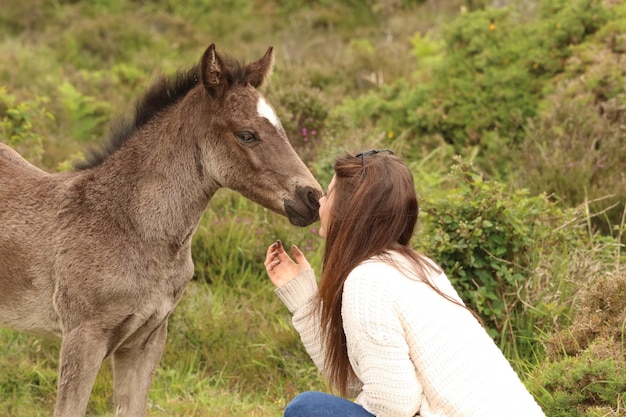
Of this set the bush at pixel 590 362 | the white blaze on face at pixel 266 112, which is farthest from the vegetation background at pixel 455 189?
the white blaze on face at pixel 266 112

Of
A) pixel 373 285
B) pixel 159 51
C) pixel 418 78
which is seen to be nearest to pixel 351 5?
pixel 159 51

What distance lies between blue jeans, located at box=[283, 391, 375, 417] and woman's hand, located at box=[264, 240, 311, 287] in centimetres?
55

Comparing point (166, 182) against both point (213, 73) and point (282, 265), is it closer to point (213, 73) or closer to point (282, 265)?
point (213, 73)

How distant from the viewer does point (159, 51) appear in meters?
13.9

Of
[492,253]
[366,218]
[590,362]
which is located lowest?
[590,362]

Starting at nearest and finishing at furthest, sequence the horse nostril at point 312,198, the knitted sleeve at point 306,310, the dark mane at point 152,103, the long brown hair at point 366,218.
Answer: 1. the long brown hair at point 366,218
2. the knitted sleeve at point 306,310
3. the horse nostril at point 312,198
4. the dark mane at point 152,103

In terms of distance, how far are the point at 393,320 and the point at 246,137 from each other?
1320 millimetres

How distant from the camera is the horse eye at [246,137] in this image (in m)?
3.81

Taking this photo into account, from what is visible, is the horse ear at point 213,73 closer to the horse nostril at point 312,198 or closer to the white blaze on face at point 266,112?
the white blaze on face at point 266,112

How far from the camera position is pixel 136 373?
159 inches

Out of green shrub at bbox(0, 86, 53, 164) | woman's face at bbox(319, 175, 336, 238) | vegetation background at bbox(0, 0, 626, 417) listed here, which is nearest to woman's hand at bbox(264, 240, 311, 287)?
woman's face at bbox(319, 175, 336, 238)

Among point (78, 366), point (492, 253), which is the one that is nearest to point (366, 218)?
point (78, 366)

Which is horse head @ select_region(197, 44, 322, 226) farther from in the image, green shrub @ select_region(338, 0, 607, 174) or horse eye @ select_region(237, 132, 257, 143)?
green shrub @ select_region(338, 0, 607, 174)

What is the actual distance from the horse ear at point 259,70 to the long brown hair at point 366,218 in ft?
3.12
